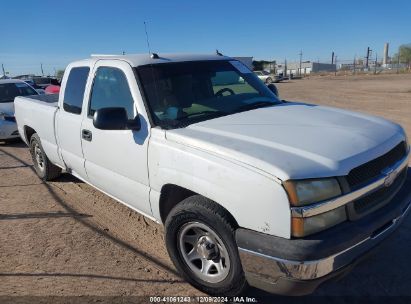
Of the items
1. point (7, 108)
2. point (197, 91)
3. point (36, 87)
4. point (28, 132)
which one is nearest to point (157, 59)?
A: point (197, 91)

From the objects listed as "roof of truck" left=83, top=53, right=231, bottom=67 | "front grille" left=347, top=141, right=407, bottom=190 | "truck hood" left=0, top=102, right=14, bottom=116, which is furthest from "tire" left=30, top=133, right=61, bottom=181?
"front grille" left=347, top=141, right=407, bottom=190

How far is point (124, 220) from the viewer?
15.8 feet

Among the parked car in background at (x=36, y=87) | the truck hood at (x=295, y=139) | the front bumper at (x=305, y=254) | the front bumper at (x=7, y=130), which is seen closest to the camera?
the front bumper at (x=305, y=254)

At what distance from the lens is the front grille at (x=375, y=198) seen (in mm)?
2676

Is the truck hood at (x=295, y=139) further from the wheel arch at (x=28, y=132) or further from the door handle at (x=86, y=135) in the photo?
the wheel arch at (x=28, y=132)

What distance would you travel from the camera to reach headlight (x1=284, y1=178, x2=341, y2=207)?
7.95 feet

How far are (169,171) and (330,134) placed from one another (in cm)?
130

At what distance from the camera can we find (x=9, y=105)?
1013 centimetres

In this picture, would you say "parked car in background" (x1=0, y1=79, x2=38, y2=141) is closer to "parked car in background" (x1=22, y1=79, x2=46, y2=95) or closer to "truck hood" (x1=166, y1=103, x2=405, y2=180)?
"parked car in background" (x1=22, y1=79, x2=46, y2=95)

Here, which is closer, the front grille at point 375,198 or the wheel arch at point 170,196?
the front grille at point 375,198

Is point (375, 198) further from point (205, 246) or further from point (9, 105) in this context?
point (9, 105)

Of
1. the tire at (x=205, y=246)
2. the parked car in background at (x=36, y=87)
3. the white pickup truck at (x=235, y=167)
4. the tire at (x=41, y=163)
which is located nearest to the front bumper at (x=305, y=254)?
the white pickup truck at (x=235, y=167)

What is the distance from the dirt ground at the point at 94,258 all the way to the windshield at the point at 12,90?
578cm

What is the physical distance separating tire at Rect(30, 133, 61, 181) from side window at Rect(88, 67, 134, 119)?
2204 mm
